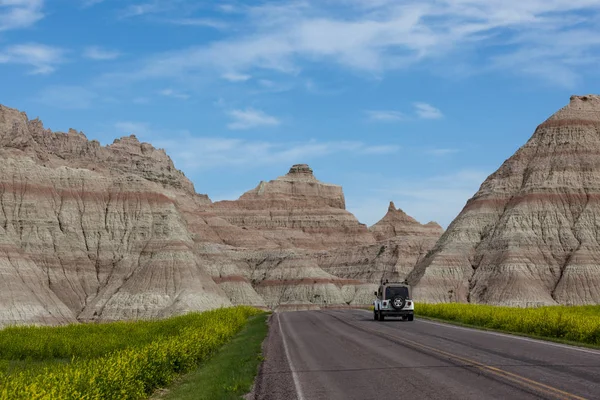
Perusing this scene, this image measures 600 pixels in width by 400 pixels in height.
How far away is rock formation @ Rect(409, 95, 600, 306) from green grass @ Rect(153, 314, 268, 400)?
274ft

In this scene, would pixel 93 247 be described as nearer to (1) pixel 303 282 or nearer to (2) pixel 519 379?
(1) pixel 303 282

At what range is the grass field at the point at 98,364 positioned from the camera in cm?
1283

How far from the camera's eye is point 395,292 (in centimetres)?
5103

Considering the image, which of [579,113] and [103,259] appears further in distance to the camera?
[579,113]

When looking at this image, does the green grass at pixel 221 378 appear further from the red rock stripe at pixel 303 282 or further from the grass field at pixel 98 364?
the red rock stripe at pixel 303 282

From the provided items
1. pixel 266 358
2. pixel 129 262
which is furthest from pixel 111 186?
pixel 266 358

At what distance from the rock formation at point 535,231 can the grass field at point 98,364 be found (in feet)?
251

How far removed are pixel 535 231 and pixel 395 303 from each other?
7375 centimetres

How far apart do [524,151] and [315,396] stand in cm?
12506

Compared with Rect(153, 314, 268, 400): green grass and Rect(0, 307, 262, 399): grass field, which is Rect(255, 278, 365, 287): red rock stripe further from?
Rect(153, 314, 268, 400): green grass

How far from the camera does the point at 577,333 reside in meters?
30.8

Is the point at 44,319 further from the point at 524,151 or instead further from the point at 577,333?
the point at 524,151

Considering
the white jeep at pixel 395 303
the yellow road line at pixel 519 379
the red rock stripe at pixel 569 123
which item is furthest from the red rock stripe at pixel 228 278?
the yellow road line at pixel 519 379

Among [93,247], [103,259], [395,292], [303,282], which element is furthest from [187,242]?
[395,292]
